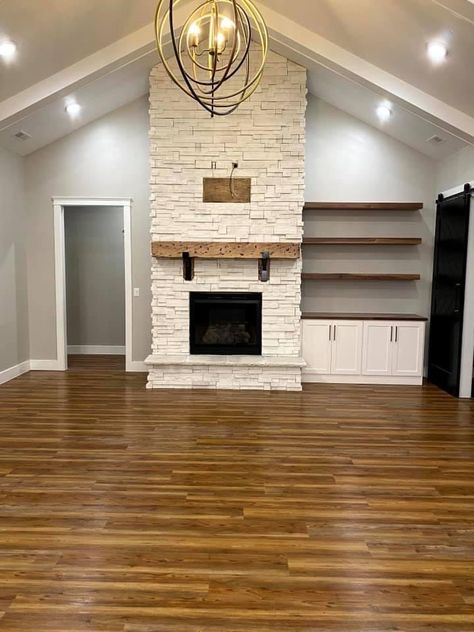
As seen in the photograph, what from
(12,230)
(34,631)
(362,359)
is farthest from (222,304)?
(34,631)

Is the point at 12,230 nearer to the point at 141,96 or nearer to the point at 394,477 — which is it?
the point at 141,96

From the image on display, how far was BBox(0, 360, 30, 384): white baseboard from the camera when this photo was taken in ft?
20.5

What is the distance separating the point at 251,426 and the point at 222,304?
81.9 inches

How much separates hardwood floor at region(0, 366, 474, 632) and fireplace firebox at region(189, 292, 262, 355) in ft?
3.95

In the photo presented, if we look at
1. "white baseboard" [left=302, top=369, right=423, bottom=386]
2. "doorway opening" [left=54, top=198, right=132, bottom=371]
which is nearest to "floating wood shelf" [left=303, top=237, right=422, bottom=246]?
"white baseboard" [left=302, top=369, right=423, bottom=386]

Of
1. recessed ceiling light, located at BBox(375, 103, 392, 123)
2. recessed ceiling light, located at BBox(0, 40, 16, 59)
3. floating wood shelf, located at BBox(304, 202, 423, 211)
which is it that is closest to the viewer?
recessed ceiling light, located at BBox(0, 40, 16, 59)

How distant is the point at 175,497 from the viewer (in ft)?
10.4

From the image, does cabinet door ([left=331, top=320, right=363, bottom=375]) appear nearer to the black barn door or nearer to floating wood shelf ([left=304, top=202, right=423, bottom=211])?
the black barn door

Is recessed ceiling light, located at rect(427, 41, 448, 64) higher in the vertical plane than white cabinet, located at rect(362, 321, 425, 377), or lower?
higher

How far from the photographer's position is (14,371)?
654 centimetres

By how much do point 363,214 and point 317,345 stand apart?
6.34 feet

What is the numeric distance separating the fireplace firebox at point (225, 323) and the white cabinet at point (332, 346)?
67 centimetres

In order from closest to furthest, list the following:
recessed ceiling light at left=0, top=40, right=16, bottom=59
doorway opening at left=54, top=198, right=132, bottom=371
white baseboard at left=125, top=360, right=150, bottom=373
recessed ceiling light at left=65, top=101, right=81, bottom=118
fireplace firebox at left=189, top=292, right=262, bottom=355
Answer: recessed ceiling light at left=0, top=40, right=16, bottom=59 < recessed ceiling light at left=65, top=101, right=81, bottom=118 < fireplace firebox at left=189, top=292, right=262, bottom=355 < white baseboard at left=125, top=360, right=150, bottom=373 < doorway opening at left=54, top=198, right=132, bottom=371

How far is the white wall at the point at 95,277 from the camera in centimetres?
816
